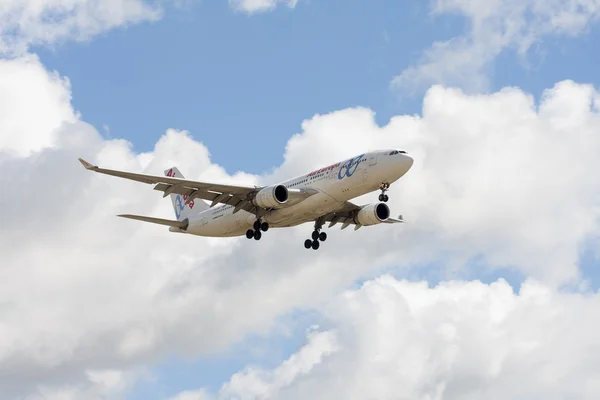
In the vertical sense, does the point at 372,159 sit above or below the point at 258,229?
above

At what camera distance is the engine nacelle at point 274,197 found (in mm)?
57125

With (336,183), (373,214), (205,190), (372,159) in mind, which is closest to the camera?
(372,159)

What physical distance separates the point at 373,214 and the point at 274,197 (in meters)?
9.17

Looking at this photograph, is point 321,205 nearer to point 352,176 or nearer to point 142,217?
point 352,176

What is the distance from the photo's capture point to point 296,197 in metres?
57.8

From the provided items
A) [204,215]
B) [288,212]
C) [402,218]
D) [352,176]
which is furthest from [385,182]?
[204,215]

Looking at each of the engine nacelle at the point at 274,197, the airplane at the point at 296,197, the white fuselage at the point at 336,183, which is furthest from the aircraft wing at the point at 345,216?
the engine nacelle at the point at 274,197

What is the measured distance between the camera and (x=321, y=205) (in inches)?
2264

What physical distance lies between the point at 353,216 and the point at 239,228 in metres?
8.14

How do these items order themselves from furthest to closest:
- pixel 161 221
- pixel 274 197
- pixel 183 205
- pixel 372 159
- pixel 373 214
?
1. pixel 183 205
2. pixel 161 221
3. pixel 373 214
4. pixel 274 197
5. pixel 372 159

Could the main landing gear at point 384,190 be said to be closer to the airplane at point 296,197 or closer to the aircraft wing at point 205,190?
the airplane at point 296,197

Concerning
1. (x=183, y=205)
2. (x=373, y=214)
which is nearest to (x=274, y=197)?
(x=373, y=214)

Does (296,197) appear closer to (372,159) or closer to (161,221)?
(372,159)

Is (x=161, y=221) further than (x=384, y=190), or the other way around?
(x=161, y=221)
